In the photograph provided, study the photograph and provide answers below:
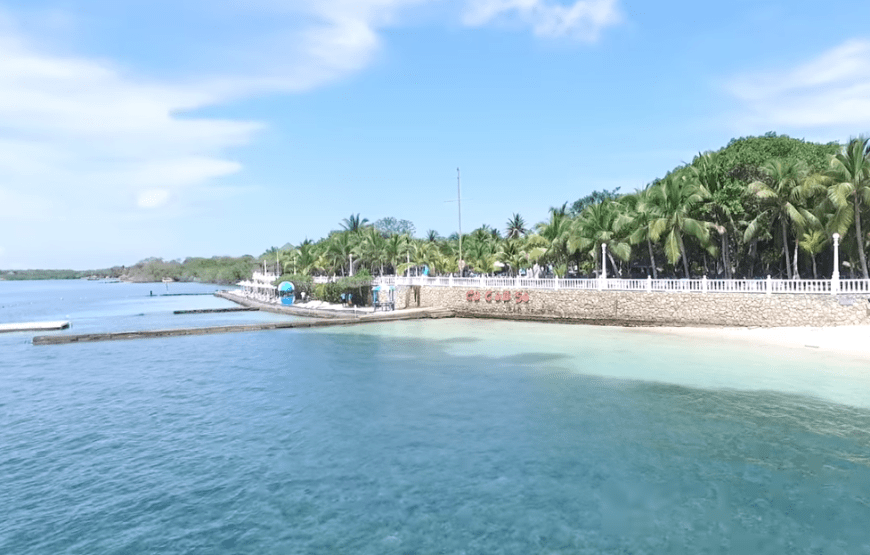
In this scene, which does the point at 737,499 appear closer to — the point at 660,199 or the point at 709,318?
the point at 709,318

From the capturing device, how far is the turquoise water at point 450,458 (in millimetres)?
7957

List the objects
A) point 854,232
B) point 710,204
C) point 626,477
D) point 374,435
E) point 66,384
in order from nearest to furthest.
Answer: point 626,477
point 374,435
point 66,384
point 854,232
point 710,204

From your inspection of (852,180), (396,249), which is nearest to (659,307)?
(852,180)

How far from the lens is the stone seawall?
2452 cm

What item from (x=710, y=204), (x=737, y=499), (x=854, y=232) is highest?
(x=710, y=204)

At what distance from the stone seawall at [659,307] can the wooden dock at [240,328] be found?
296 centimetres

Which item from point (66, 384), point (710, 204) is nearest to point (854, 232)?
point (710, 204)

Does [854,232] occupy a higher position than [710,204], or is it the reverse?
[710,204]

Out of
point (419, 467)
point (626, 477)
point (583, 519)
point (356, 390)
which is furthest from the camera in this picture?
point (356, 390)

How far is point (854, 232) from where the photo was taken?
1074 inches

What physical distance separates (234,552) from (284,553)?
74 cm

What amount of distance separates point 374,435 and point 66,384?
14.5 meters

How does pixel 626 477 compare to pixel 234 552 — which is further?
pixel 626 477

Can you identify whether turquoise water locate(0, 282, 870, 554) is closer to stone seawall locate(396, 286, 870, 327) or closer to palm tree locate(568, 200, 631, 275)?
stone seawall locate(396, 286, 870, 327)
